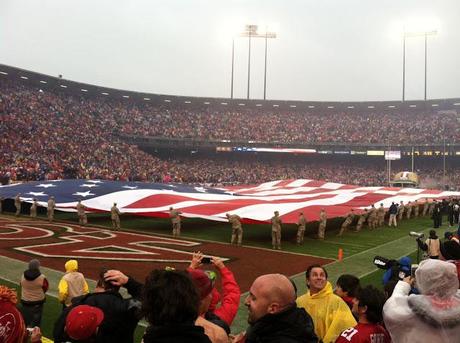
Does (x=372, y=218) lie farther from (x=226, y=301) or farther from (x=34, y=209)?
(x=226, y=301)

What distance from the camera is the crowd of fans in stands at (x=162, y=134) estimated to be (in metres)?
39.0

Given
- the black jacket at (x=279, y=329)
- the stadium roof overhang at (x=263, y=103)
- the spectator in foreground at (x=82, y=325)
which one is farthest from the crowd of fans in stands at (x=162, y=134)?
the black jacket at (x=279, y=329)

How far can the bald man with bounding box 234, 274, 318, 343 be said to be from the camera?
2.32m

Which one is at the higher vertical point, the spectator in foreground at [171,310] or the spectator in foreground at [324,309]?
the spectator in foreground at [171,310]

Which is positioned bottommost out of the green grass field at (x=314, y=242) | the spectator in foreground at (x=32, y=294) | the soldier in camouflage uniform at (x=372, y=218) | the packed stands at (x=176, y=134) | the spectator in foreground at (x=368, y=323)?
the green grass field at (x=314, y=242)

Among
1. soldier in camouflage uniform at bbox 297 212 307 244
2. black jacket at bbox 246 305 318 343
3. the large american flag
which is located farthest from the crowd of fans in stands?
black jacket at bbox 246 305 318 343

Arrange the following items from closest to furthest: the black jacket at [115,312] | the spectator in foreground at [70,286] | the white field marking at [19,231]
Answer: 1. the black jacket at [115,312]
2. the spectator in foreground at [70,286]
3. the white field marking at [19,231]

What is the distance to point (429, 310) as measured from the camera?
2.32 m

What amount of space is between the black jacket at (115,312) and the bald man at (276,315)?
51.6 inches

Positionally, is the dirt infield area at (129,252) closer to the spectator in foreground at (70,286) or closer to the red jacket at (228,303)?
the spectator in foreground at (70,286)

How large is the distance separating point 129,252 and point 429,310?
1130cm

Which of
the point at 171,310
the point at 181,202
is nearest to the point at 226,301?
the point at 171,310

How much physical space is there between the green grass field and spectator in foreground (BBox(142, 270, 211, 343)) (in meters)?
4.31

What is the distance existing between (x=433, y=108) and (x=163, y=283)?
2646 inches
